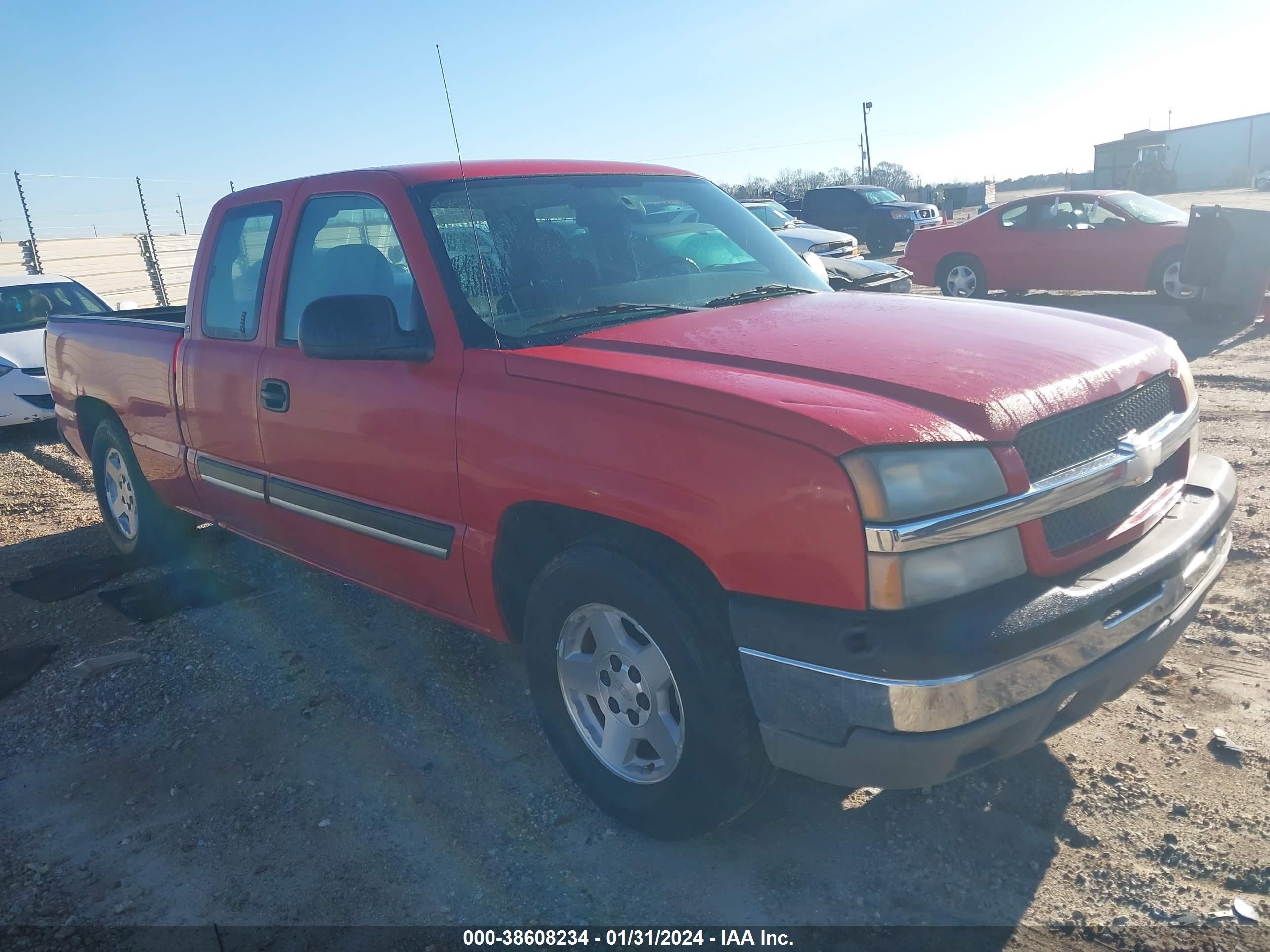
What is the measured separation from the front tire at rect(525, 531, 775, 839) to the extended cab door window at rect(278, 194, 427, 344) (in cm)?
113

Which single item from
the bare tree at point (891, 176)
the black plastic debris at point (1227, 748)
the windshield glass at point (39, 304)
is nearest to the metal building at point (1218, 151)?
the bare tree at point (891, 176)

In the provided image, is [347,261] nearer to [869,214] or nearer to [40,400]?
[40,400]

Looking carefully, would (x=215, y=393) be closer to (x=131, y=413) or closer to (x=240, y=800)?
(x=131, y=413)

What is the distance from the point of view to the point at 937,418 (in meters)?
2.25

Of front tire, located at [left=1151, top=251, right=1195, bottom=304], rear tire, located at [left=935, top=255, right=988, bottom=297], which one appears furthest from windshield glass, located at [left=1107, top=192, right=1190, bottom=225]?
rear tire, located at [left=935, top=255, right=988, bottom=297]

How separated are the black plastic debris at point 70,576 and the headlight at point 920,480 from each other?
4.72 m

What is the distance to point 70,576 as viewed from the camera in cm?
552

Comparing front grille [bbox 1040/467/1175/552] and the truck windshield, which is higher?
the truck windshield

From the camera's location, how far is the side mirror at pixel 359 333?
308cm

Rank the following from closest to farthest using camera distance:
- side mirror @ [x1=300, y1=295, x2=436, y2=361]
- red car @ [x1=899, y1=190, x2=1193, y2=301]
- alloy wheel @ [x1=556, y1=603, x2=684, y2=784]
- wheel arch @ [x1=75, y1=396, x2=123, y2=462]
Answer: alloy wheel @ [x1=556, y1=603, x2=684, y2=784] < side mirror @ [x1=300, y1=295, x2=436, y2=361] < wheel arch @ [x1=75, y1=396, x2=123, y2=462] < red car @ [x1=899, y1=190, x2=1193, y2=301]

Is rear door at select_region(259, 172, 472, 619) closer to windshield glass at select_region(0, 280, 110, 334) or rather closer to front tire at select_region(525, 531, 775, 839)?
front tire at select_region(525, 531, 775, 839)

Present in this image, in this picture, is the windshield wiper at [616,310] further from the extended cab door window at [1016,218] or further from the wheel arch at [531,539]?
the extended cab door window at [1016,218]

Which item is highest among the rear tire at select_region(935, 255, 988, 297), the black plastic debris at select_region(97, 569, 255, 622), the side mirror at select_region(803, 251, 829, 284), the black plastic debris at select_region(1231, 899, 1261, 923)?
the side mirror at select_region(803, 251, 829, 284)

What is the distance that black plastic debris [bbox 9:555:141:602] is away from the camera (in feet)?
17.3
